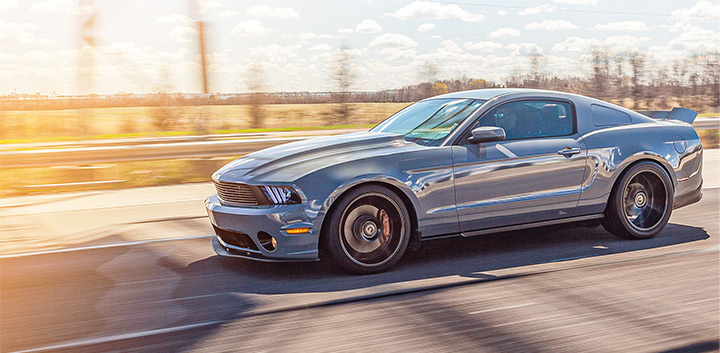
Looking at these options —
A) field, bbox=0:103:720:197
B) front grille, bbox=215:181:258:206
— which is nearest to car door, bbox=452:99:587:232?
front grille, bbox=215:181:258:206

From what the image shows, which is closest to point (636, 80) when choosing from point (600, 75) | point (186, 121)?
point (600, 75)

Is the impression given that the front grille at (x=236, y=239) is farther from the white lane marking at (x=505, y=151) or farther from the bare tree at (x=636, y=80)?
the bare tree at (x=636, y=80)

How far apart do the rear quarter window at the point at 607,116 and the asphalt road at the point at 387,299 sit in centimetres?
110

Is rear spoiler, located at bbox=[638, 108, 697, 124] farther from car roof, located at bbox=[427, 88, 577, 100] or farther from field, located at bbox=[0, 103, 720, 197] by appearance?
field, located at bbox=[0, 103, 720, 197]

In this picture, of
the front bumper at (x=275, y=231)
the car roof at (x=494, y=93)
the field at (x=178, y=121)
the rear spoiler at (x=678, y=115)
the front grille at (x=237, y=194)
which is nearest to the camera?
the front bumper at (x=275, y=231)

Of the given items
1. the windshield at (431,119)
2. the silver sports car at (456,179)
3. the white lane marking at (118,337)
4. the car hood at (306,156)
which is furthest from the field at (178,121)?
the white lane marking at (118,337)

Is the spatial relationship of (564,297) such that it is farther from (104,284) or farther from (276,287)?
(104,284)

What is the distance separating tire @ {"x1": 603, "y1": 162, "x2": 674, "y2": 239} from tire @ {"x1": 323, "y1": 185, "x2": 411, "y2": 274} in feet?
7.08

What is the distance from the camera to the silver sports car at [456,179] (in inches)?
202

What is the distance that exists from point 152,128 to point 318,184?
21312 mm

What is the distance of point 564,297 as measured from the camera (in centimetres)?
466

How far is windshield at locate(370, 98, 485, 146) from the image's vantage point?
579cm

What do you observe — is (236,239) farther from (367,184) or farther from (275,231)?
(367,184)

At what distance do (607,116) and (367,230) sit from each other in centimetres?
275
